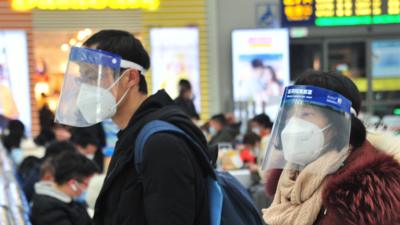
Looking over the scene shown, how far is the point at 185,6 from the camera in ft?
31.4

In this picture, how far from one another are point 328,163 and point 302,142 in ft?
0.33

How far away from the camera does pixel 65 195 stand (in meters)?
2.95

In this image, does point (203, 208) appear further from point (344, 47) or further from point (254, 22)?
point (344, 47)

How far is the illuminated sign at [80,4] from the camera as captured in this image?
8305mm

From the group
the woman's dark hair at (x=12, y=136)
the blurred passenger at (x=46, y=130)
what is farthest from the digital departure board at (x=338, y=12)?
the woman's dark hair at (x=12, y=136)

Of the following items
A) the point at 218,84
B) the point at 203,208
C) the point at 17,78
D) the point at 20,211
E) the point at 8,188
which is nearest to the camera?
the point at 203,208

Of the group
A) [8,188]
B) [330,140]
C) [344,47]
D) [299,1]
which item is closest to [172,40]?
[299,1]

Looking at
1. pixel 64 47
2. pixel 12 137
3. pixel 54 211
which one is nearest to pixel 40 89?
pixel 64 47

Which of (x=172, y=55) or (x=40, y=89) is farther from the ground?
(x=172, y=55)

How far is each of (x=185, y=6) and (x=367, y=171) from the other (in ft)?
27.9

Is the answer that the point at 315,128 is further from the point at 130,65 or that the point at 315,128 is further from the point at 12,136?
the point at 12,136

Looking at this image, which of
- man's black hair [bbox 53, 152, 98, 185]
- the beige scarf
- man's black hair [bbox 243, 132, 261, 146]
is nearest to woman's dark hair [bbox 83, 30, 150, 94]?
the beige scarf

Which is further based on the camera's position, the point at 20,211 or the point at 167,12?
the point at 167,12

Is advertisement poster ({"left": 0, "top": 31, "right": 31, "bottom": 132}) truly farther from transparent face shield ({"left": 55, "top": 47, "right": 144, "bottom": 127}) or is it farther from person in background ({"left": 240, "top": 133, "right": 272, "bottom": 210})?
transparent face shield ({"left": 55, "top": 47, "right": 144, "bottom": 127})
